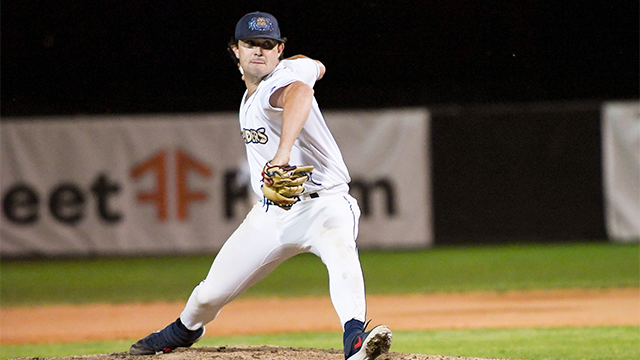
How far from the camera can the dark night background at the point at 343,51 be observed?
14555 millimetres

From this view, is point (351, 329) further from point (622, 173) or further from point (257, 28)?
point (622, 173)

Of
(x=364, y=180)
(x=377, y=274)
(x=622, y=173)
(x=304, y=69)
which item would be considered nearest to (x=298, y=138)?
(x=304, y=69)

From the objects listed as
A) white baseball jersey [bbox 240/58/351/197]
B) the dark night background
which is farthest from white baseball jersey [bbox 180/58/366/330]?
the dark night background

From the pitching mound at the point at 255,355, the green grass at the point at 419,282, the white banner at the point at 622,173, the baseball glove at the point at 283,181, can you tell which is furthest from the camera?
the white banner at the point at 622,173

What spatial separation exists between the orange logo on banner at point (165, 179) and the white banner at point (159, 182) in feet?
0.05

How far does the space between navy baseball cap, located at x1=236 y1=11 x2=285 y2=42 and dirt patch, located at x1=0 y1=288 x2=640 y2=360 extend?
140 inches

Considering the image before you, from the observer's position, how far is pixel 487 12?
14500mm

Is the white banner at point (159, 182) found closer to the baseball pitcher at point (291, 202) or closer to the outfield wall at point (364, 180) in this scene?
the outfield wall at point (364, 180)

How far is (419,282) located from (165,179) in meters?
4.33

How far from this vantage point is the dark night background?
14.6 m

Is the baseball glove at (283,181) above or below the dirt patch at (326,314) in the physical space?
above

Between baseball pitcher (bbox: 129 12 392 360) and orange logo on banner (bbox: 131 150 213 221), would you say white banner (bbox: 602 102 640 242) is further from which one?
baseball pitcher (bbox: 129 12 392 360)

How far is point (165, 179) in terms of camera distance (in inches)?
467

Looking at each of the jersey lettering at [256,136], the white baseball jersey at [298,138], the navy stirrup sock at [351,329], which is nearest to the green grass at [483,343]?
the navy stirrup sock at [351,329]
